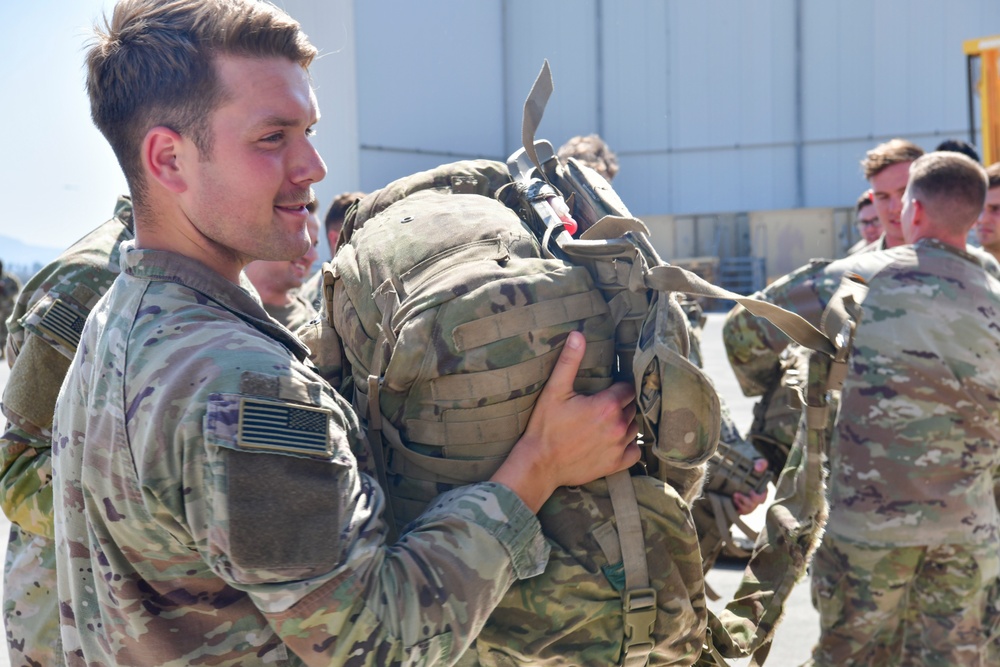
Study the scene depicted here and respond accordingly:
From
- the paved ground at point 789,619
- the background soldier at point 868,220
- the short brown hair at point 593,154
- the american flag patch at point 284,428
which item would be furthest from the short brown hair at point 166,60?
the background soldier at point 868,220

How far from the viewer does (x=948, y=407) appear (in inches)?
129

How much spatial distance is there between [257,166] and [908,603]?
119 inches

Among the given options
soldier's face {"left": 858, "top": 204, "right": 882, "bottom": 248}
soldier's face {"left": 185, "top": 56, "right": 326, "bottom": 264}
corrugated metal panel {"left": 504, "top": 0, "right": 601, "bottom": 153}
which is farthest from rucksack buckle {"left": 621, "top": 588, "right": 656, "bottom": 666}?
corrugated metal panel {"left": 504, "top": 0, "right": 601, "bottom": 153}

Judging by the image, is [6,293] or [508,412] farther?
[6,293]

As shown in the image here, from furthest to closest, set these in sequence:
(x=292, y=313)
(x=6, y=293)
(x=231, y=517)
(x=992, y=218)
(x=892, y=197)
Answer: (x=6, y=293) < (x=992, y=218) < (x=892, y=197) < (x=292, y=313) < (x=231, y=517)

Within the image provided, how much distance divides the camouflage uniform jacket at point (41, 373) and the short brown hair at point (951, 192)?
275cm

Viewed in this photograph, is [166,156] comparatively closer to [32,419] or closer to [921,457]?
[32,419]

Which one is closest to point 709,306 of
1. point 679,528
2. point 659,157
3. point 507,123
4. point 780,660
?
point 659,157

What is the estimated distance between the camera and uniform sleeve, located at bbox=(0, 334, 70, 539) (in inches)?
85.2

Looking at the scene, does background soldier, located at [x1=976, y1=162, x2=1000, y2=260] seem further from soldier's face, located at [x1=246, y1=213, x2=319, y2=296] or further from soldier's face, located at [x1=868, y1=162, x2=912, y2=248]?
soldier's face, located at [x1=246, y1=213, x2=319, y2=296]

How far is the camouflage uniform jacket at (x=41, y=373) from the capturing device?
216 cm

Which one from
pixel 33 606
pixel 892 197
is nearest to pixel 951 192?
pixel 892 197

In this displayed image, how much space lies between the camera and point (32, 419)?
2199mm

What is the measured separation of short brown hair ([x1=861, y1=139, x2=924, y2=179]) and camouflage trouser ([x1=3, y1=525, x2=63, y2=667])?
3988 mm
